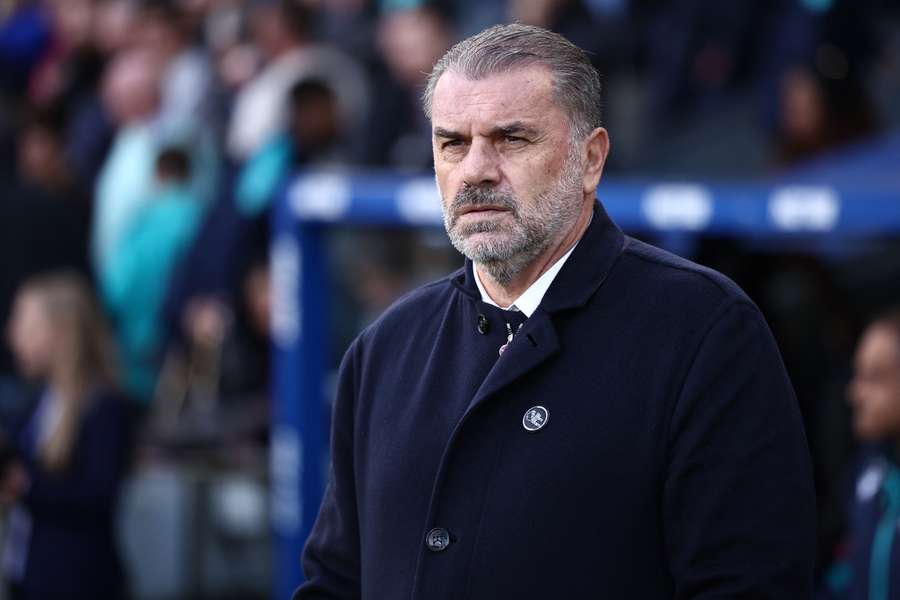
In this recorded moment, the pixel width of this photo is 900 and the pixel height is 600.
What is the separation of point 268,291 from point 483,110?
4.88 metres

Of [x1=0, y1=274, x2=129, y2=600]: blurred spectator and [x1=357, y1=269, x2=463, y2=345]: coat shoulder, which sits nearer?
[x1=357, y1=269, x2=463, y2=345]: coat shoulder

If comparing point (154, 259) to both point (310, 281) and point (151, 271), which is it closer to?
point (151, 271)

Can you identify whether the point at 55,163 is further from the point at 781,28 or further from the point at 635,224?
the point at 635,224

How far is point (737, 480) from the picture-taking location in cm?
213

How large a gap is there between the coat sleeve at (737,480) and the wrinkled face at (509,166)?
0.32 m

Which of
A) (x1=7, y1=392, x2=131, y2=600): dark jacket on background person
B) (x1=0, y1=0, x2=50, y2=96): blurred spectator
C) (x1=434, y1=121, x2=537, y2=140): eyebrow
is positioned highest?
(x1=0, y1=0, x2=50, y2=96): blurred spectator

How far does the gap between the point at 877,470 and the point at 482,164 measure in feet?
6.75

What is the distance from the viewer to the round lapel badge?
226 centimetres

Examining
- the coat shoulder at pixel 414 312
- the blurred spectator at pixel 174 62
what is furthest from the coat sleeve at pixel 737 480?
the blurred spectator at pixel 174 62

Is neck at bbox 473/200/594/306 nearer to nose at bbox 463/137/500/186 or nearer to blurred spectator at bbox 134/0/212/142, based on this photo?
nose at bbox 463/137/500/186

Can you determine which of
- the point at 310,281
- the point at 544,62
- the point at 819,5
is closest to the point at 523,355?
the point at 544,62

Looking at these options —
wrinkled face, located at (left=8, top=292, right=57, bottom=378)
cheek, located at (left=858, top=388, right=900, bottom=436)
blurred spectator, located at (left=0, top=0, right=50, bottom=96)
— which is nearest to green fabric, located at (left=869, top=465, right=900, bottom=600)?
cheek, located at (left=858, top=388, right=900, bottom=436)

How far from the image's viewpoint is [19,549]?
534cm

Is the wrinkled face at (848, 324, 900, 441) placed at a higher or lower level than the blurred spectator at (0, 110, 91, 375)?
lower
